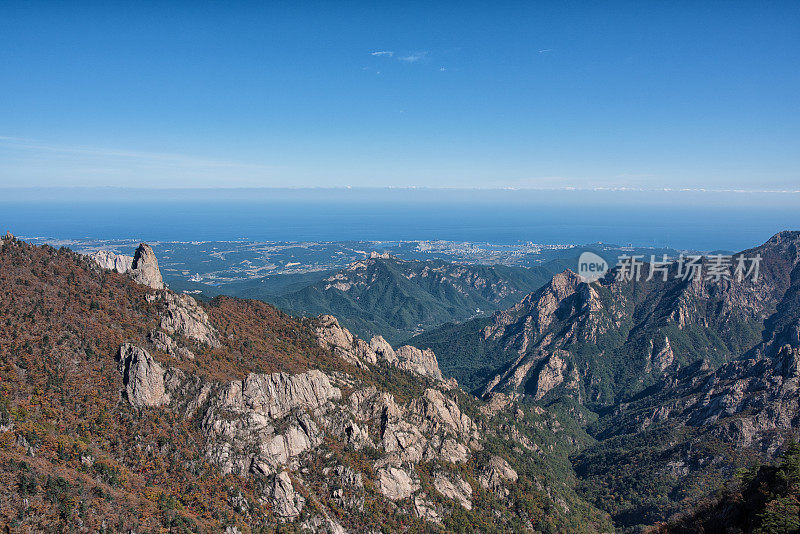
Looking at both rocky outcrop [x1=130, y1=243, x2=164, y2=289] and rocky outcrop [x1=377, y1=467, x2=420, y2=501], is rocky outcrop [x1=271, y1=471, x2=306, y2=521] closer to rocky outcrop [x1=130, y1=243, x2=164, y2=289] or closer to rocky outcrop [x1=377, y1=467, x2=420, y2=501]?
rocky outcrop [x1=377, y1=467, x2=420, y2=501]

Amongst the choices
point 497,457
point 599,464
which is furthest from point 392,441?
point 599,464

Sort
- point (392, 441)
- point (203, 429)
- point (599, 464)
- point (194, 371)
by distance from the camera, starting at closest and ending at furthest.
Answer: point (203, 429) → point (194, 371) → point (392, 441) → point (599, 464)


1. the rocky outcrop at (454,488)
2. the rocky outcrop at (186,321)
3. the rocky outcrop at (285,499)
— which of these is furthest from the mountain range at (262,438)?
the rocky outcrop at (454,488)

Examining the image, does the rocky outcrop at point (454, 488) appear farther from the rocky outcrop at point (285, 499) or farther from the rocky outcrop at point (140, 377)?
the rocky outcrop at point (140, 377)

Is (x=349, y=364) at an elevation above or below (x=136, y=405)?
below

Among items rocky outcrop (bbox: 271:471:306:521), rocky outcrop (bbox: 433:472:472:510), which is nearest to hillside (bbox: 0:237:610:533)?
rocky outcrop (bbox: 271:471:306:521)

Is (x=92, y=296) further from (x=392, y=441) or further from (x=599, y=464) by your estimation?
(x=599, y=464)

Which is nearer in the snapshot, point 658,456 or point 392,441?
point 392,441
